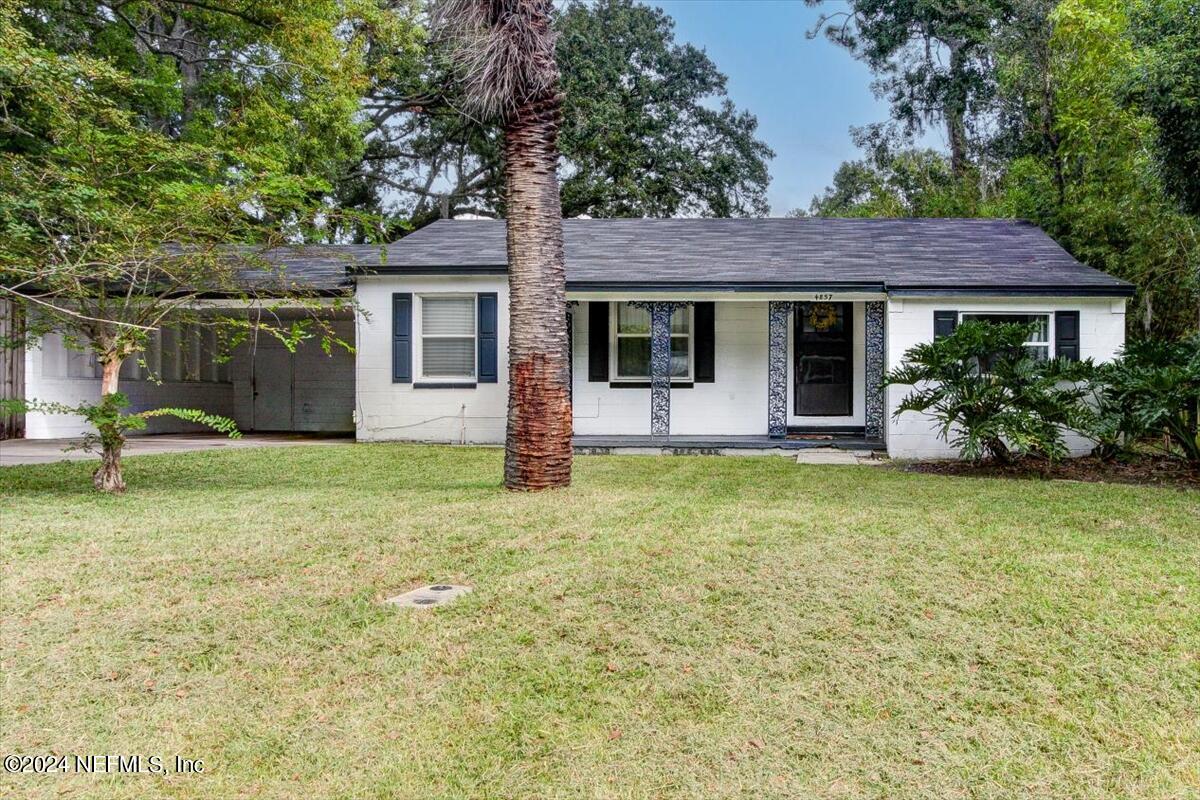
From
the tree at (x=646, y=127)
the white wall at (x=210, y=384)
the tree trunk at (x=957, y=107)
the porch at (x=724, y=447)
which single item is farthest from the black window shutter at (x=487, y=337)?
the tree trunk at (x=957, y=107)

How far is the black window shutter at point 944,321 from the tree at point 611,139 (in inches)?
516

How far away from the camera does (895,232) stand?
14531mm

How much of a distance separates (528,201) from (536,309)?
106cm

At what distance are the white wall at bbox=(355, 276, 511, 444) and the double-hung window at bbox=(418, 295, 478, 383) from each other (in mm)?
225

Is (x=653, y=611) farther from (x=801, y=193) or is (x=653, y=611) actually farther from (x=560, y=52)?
(x=801, y=193)

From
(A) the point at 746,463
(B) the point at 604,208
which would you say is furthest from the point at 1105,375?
(B) the point at 604,208

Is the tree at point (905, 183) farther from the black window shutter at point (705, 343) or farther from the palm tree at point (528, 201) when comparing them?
the palm tree at point (528, 201)

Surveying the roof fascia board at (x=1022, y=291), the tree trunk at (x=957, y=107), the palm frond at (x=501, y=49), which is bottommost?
the roof fascia board at (x=1022, y=291)

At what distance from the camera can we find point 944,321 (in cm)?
1135

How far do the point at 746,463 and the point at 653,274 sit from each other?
12.2 feet

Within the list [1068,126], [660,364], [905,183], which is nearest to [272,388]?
[660,364]

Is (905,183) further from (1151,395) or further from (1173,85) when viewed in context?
(1151,395)

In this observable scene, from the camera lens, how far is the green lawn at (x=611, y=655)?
2604 mm

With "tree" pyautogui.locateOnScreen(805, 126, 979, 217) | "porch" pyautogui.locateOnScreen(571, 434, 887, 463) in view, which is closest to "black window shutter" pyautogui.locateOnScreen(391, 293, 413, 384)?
"porch" pyautogui.locateOnScreen(571, 434, 887, 463)
